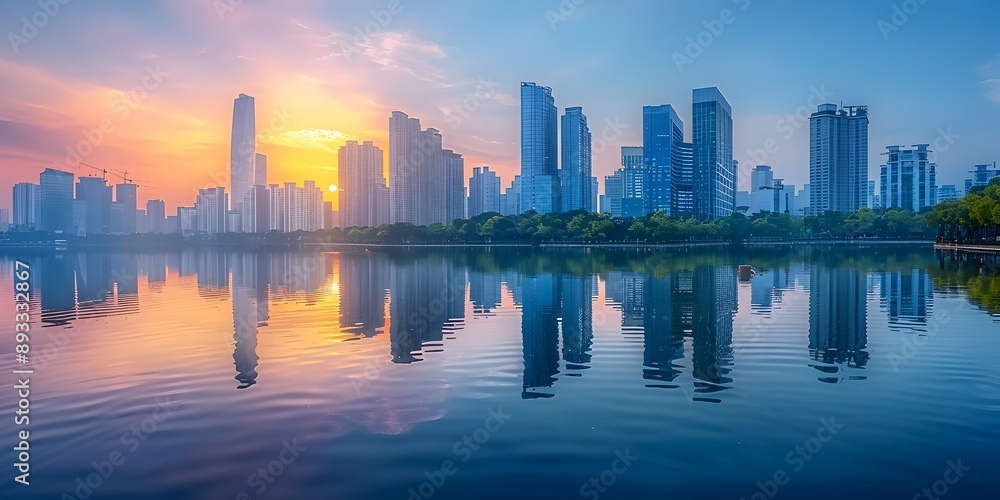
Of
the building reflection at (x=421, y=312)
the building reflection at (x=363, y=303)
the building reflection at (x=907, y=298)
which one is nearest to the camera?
the building reflection at (x=421, y=312)

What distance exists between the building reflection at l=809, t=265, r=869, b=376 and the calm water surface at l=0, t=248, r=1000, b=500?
176 millimetres

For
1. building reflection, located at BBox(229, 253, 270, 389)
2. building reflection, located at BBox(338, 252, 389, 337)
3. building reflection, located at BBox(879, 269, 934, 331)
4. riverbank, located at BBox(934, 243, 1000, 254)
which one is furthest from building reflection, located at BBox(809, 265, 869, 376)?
riverbank, located at BBox(934, 243, 1000, 254)

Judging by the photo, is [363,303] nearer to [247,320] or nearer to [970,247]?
[247,320]

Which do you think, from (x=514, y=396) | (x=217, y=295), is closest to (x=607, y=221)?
(x=217, y=295)

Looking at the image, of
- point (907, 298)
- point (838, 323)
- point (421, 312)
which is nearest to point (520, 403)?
point (421, 312)

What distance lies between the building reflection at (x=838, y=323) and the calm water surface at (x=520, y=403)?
0.18 m

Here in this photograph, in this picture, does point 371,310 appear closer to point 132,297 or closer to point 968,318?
point 132,297

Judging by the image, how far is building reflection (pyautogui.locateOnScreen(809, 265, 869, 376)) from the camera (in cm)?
1844

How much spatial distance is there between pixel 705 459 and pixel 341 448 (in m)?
6.36

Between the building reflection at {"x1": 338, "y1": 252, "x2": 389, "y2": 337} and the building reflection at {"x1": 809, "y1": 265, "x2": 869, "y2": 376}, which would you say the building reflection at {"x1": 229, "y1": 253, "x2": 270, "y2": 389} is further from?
the building reflection at {"x1": 809, "y1": 265, "x2": 869, "y2": 376}

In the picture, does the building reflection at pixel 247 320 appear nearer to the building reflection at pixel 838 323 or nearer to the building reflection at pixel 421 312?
the building reflection at pixel 421 312

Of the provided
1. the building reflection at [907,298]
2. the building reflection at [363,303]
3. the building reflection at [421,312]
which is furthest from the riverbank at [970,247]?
the building reflection at [363,303]

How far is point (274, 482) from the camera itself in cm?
978

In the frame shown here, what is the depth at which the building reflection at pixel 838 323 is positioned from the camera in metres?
18.4
